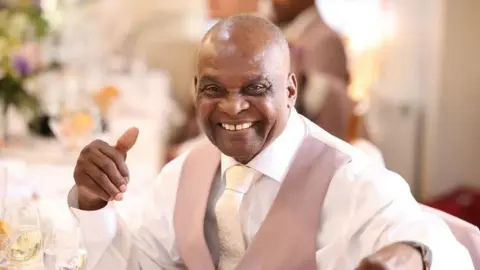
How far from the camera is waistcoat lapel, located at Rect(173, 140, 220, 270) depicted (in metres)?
1.23

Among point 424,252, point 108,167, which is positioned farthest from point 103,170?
point 424,252

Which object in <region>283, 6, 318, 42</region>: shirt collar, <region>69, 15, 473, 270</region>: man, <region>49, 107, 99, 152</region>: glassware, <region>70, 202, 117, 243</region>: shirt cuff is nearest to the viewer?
<region>69, 15, 473, 270</region>: man

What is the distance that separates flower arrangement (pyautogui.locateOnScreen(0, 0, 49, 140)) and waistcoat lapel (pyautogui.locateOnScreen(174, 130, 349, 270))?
52.3 inches

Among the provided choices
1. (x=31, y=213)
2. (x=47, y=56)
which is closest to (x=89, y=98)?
(x=47, y=56)

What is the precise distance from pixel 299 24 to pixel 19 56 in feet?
3.12

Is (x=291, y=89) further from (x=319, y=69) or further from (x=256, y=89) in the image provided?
(x=319, y=69)

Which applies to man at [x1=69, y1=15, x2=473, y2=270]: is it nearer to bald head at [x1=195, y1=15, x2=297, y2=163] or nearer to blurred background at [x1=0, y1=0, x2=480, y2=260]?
bald head at [x1=195, y1=15, x2=297, y2=163]

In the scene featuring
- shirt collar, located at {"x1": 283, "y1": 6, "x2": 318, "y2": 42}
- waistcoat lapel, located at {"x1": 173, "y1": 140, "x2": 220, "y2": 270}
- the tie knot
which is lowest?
shirt collar, located at {"x1": 283, "y1": 6, "x2": 318, "y2": 42}

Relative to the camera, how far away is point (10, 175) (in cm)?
169

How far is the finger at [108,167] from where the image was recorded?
1142mm

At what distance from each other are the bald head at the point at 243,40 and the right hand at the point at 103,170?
0.20 m

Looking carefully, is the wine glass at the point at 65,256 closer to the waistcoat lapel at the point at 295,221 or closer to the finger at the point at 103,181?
the finger at the point at 103,181

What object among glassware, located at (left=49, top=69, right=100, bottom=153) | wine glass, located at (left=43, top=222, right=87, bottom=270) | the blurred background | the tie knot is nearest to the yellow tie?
the tie knot

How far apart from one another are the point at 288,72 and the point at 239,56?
111 millimetres
